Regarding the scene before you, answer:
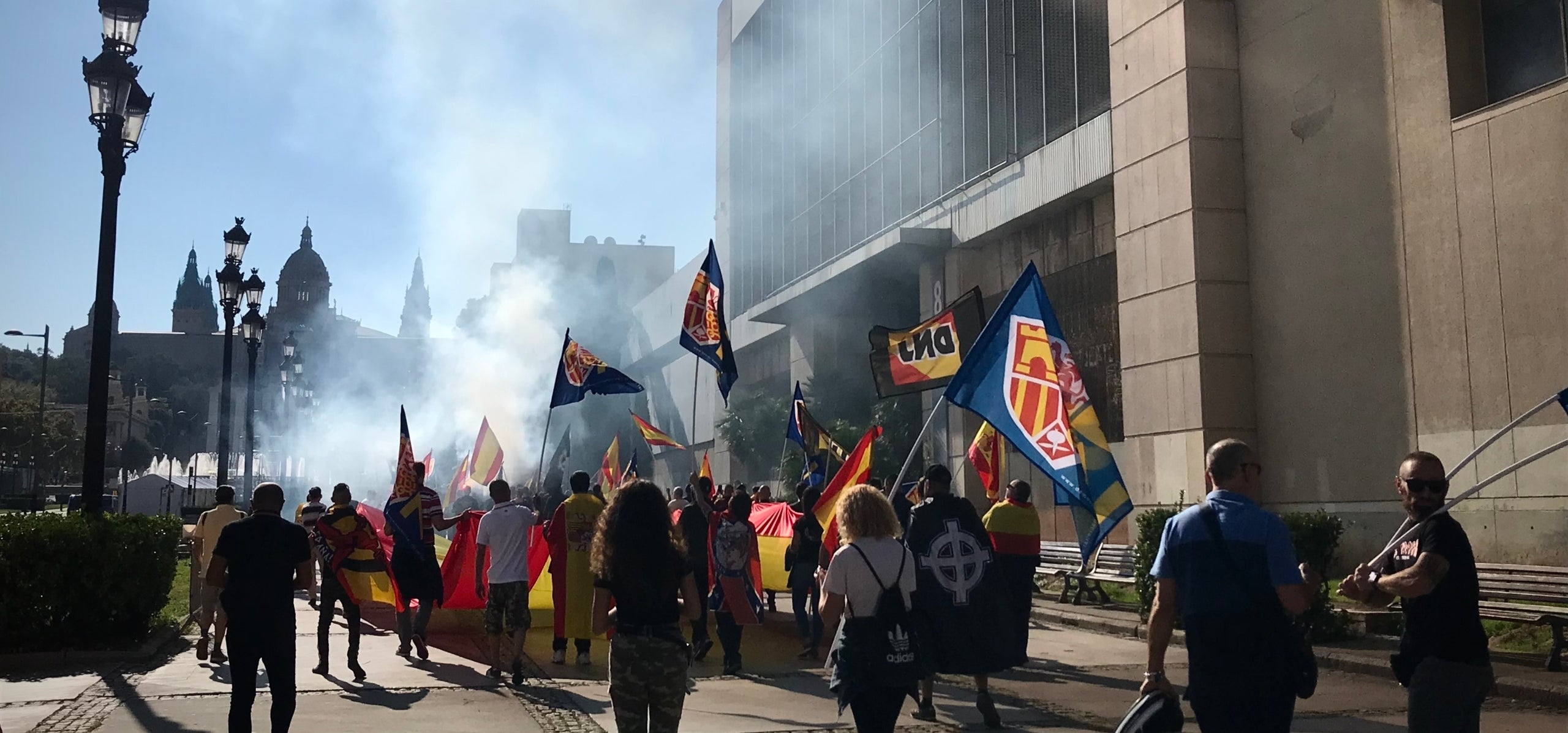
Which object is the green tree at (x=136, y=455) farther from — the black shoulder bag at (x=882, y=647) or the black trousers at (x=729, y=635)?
the black shoulder bag at (x=882, y=647)

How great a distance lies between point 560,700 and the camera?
9867mm

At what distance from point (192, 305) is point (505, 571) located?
195m

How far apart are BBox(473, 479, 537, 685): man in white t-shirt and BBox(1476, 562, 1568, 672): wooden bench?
322 inches

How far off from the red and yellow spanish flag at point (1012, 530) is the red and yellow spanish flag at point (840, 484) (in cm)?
130

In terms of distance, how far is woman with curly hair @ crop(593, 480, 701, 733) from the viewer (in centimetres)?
587

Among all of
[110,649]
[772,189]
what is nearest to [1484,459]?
[110,649]

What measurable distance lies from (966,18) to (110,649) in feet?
84.8

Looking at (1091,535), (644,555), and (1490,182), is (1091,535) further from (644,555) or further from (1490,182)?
(1490,182)

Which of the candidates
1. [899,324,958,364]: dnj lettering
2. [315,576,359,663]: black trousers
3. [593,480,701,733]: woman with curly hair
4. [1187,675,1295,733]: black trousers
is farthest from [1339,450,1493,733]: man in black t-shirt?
[315,576,359,663]: black trousers

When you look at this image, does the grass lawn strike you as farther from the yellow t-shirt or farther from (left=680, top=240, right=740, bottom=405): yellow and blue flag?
(left=680, top=240, right=740, bottom=405): yellow and blue flag

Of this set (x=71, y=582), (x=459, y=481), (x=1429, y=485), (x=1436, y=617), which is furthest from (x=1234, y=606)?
(x=459, y=481)

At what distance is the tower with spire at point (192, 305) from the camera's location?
183250mm

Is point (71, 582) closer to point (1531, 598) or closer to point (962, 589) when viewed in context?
point (962, 589)

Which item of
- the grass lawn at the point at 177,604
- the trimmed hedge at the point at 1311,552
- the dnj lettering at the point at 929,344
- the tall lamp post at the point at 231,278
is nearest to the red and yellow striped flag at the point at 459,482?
the grass lawn at the point at 177,604
